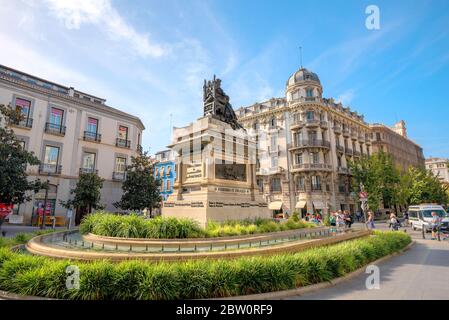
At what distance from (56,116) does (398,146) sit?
68886mm

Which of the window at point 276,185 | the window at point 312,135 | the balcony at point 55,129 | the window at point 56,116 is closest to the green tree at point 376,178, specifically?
the window at point 312,135

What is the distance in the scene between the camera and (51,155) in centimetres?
2481

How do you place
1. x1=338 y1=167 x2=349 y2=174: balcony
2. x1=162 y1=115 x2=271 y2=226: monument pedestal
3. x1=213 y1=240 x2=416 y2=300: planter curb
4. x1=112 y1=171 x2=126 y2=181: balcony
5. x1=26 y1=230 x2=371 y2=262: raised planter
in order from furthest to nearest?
x1=338 y1=167 x2=349 y2=174: balcony < x1=112 y1=171 x2=126 y2=181: balcony < x1=162 y1=115 x2=271 y2=226: monument pedestal < x1=26 y1=230 x2=371 y2=262: raised planter < x1=213 y1=240 x2=416 y2=300: planter curb

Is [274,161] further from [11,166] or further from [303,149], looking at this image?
[11,166]

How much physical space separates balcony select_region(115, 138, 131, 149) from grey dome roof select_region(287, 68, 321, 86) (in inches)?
1159

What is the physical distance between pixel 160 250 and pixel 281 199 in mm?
35320

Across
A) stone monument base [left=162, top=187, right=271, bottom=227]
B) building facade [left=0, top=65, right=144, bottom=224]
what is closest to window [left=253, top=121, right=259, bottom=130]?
building facade [left=0, top=65, right=144, bottom=224]

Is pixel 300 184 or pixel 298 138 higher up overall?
pixel 298 138

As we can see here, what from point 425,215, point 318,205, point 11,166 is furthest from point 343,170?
point 11,166

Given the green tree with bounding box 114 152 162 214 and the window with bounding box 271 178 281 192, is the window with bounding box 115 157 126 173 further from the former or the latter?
the window with bounding box 271 178 281 192

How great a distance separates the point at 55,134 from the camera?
24.8 m

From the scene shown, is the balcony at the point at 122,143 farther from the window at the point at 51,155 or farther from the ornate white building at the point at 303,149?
the ornate white building at the point at 303,149

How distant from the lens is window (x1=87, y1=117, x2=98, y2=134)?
27.6 metres
